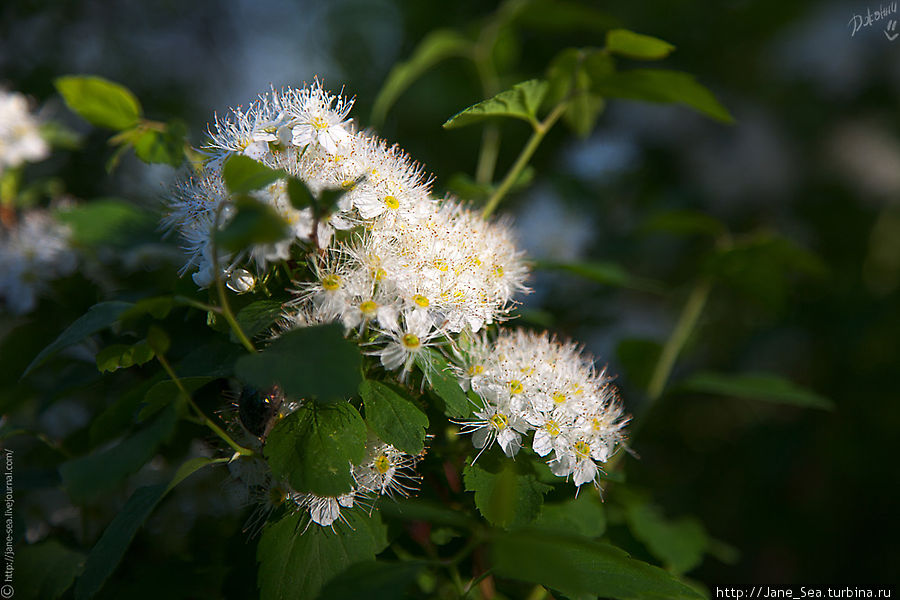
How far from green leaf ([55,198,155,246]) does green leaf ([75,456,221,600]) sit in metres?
0.75

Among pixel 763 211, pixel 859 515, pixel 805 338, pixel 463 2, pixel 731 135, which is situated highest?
pixel 463 2

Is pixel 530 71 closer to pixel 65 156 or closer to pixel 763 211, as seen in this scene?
pixel 763 211

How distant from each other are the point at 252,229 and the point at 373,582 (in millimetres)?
440

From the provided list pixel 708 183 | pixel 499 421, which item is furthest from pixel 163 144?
pixel 708 183

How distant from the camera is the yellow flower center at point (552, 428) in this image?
36.3 inches

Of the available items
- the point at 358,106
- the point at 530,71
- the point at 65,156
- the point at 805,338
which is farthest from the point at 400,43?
the point at 805,338

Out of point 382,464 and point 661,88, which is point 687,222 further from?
point 382,464

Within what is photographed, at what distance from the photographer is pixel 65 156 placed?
2.68 meters

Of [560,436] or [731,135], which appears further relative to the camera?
[731,135]

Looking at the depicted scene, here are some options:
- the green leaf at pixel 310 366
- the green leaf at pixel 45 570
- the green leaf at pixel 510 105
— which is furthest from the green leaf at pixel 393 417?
the green leaf at pixel 45 570

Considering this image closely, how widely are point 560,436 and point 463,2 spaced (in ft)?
10.1

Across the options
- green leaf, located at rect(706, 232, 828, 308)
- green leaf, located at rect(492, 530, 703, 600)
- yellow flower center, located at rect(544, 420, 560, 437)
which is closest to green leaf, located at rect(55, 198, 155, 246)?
yellow flower center, located at rect(544, 420, 560, 437)

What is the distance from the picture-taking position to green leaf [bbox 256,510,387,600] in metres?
0.87

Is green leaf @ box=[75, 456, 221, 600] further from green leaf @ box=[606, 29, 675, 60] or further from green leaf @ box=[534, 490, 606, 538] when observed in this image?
green leaf @ box=[606, 29, 675, 60]
